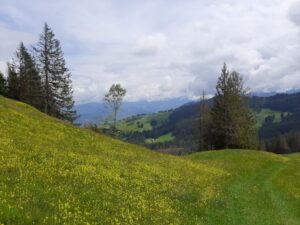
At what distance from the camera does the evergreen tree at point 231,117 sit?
8844 centimetres

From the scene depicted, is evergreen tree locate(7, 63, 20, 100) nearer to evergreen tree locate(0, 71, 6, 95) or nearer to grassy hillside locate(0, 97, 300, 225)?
evergreen tree locate(0, 71, 6, 95)

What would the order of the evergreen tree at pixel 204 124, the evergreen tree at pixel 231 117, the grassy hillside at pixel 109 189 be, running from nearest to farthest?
the grassy hillside at pixel 109 189 → the evergreen tree at pixel 231 117 → the evergreen tree at pixel 204 124

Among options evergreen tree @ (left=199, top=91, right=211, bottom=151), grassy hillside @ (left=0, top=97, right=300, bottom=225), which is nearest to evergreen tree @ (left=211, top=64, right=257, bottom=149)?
evergreen tree @ (left=199, top=91, right=211, bottom=151)

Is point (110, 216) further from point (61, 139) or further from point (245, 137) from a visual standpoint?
point (245, 137)

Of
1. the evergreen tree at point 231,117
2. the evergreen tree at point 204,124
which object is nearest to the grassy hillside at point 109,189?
the evergreen tree at point 231,117

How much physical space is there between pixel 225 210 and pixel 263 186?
16696 millimetres

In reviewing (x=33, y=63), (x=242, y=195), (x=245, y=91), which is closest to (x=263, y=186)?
(x=242, y=195)

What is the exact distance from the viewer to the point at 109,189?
22.3 m

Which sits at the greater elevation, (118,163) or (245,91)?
(245,91)

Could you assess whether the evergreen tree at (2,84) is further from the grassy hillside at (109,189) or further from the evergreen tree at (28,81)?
the grassy hillside at (109,189)

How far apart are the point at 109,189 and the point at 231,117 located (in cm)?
6885

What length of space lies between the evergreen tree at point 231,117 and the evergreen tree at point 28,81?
40.7m

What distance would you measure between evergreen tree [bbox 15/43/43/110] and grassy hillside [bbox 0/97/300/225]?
163 feet

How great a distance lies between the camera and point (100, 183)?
2288cm
